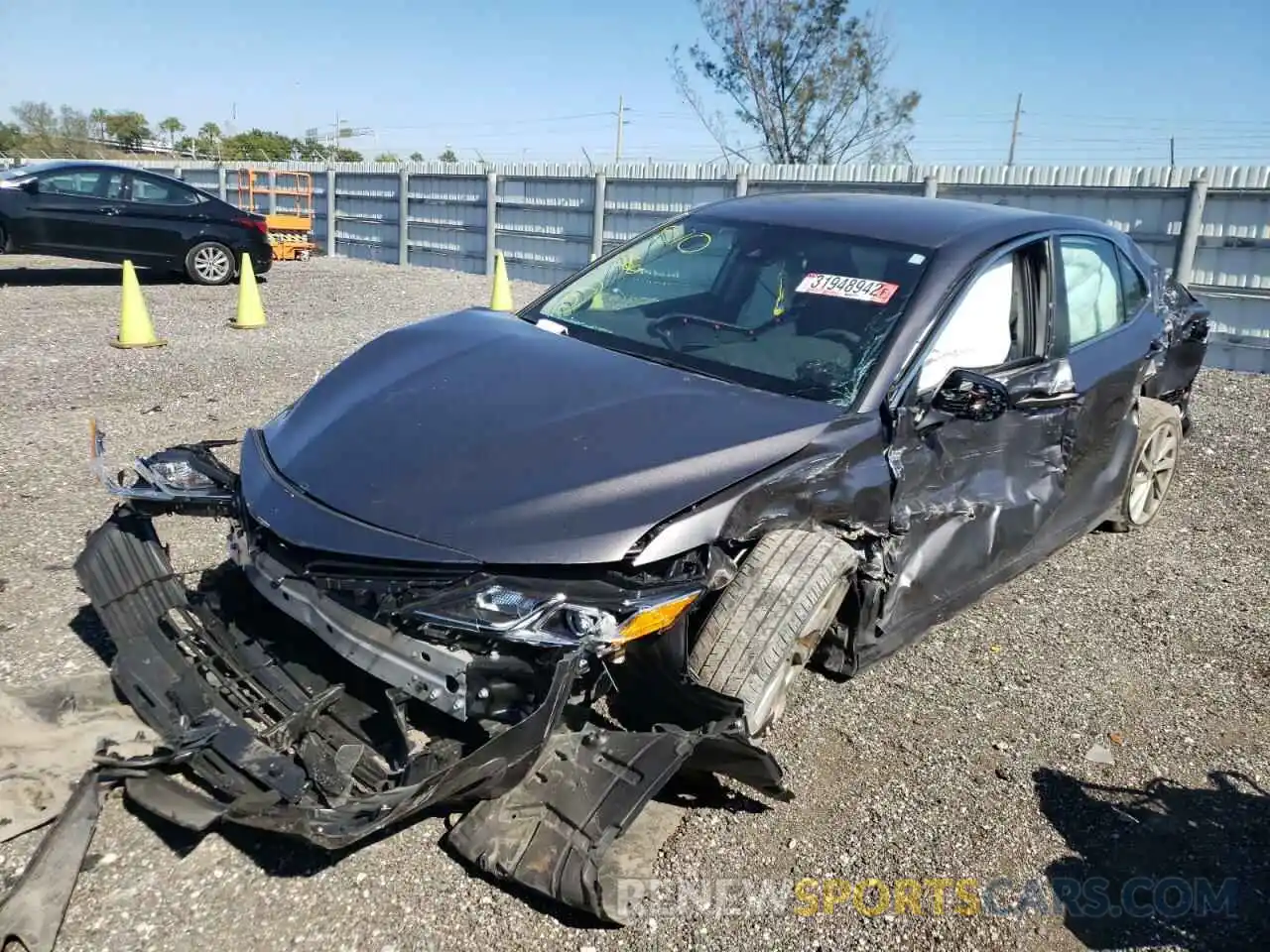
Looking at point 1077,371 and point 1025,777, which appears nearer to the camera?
point 1025,777

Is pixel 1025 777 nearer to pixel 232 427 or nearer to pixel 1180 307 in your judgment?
pixel 1180 307

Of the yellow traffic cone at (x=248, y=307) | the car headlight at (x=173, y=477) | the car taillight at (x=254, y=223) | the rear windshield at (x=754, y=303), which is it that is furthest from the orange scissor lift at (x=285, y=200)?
the car headlight at (x=173, y=477)

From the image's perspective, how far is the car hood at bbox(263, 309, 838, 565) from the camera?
2590mm

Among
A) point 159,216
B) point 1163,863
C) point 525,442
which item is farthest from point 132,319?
point 1163,863

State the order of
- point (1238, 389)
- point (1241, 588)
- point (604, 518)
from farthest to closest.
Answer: point (1238, 389), point (1241, 588), point (604, 518)

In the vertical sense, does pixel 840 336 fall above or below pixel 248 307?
above

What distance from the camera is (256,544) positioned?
293cm

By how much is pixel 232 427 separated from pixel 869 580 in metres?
4.70

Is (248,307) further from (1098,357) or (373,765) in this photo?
(373,765)

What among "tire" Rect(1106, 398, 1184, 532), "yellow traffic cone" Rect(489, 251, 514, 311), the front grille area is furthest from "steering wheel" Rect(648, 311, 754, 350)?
"yellow traffic cone" Rect(489, 251, 514, 311)

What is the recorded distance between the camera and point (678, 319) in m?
3.78

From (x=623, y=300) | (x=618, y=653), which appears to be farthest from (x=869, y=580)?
(x=623, y=300)

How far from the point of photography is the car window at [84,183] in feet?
40.4

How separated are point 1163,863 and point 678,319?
2.37 metres
